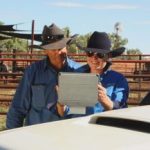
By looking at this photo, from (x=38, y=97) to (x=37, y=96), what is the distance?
0.01 meters

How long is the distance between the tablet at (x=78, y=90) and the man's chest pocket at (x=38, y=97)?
1136 mm

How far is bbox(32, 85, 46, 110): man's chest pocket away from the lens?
380cm

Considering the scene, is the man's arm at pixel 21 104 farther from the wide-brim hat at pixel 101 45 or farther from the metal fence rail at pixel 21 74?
the metal fence rail at pixel 21 74

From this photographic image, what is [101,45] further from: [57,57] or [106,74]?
[57,57]

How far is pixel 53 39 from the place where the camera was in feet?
13.1

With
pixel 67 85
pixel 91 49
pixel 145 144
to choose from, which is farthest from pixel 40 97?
pixel 145 144

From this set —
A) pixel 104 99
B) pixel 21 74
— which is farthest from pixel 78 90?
pixel 21 74

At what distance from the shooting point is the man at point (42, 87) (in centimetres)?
379

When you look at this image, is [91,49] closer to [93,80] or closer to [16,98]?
[16,98]

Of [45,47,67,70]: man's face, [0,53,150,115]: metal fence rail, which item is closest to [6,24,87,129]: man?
[45,47,67,70]: man's face

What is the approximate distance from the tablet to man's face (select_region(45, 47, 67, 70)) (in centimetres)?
120

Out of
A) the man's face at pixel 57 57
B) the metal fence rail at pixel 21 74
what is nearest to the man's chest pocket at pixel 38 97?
the man's face at pixel 57 57

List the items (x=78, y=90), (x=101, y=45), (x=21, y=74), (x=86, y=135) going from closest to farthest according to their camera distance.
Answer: (x=86, y=135) → (x=78, y=90) → (x=101, y=45) → (x=21, y=74)

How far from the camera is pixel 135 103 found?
31.9ft
